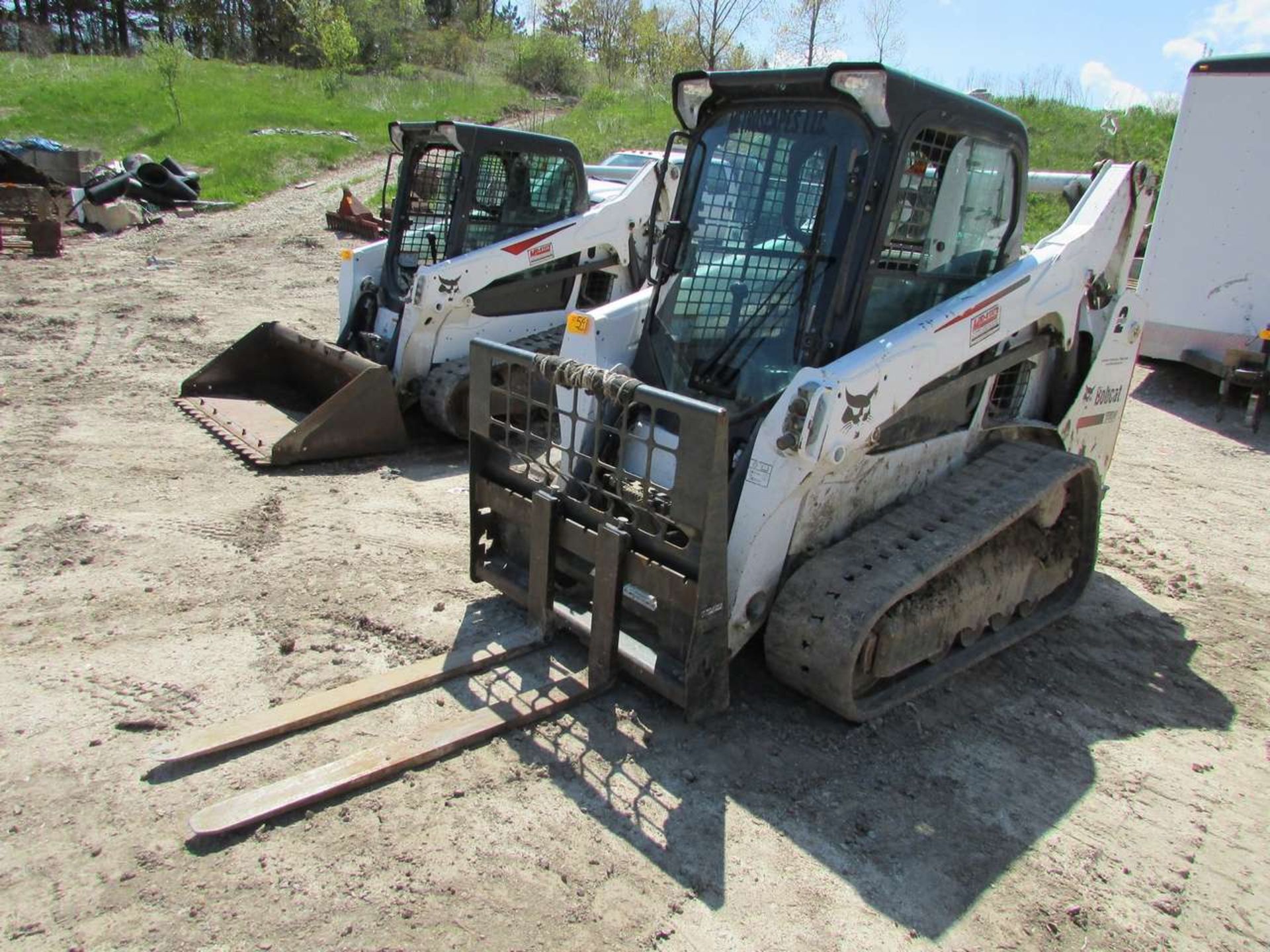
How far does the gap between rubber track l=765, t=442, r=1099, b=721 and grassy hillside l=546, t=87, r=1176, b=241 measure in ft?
32.3

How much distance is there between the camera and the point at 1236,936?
2.65 meters

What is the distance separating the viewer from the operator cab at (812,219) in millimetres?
3428

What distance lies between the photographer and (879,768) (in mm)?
3270

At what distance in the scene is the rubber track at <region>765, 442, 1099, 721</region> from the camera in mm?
3221

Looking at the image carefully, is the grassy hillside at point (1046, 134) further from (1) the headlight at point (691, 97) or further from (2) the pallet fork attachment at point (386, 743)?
(2) the pallet fork attachment at point (386, 743)

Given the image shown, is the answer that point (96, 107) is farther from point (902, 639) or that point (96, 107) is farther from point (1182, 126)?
point (902, 639)

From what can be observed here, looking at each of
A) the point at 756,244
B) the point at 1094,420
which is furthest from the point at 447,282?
the point at 1094,420

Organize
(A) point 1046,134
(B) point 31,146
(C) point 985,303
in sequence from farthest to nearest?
1. (A) point 1046,134
2. (B) point 31,146
3. (C) point 985,303

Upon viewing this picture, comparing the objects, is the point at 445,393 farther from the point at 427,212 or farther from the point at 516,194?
the point at 516,194

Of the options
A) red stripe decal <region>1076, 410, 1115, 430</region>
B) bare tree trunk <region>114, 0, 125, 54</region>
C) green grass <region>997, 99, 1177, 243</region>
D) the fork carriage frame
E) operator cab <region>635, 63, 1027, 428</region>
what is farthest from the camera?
bare tree trunk <region>114, 0, 125, 54</region>

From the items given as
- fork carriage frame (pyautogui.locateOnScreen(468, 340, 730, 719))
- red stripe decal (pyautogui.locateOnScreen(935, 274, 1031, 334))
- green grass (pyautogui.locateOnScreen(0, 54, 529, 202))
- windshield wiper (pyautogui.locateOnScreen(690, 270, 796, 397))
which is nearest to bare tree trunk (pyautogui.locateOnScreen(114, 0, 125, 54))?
green grass (pyautogui.locateOnScreen(0, 54, 529, 202))

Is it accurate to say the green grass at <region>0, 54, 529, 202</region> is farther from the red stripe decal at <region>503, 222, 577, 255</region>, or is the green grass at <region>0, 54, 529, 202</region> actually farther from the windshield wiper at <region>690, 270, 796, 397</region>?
the windshield wiper at <region>690, 270, 796, 397</region>

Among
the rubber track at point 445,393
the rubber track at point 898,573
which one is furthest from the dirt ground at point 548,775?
the rubber track at point 445,393

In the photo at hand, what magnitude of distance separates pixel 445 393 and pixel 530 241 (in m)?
1.30
